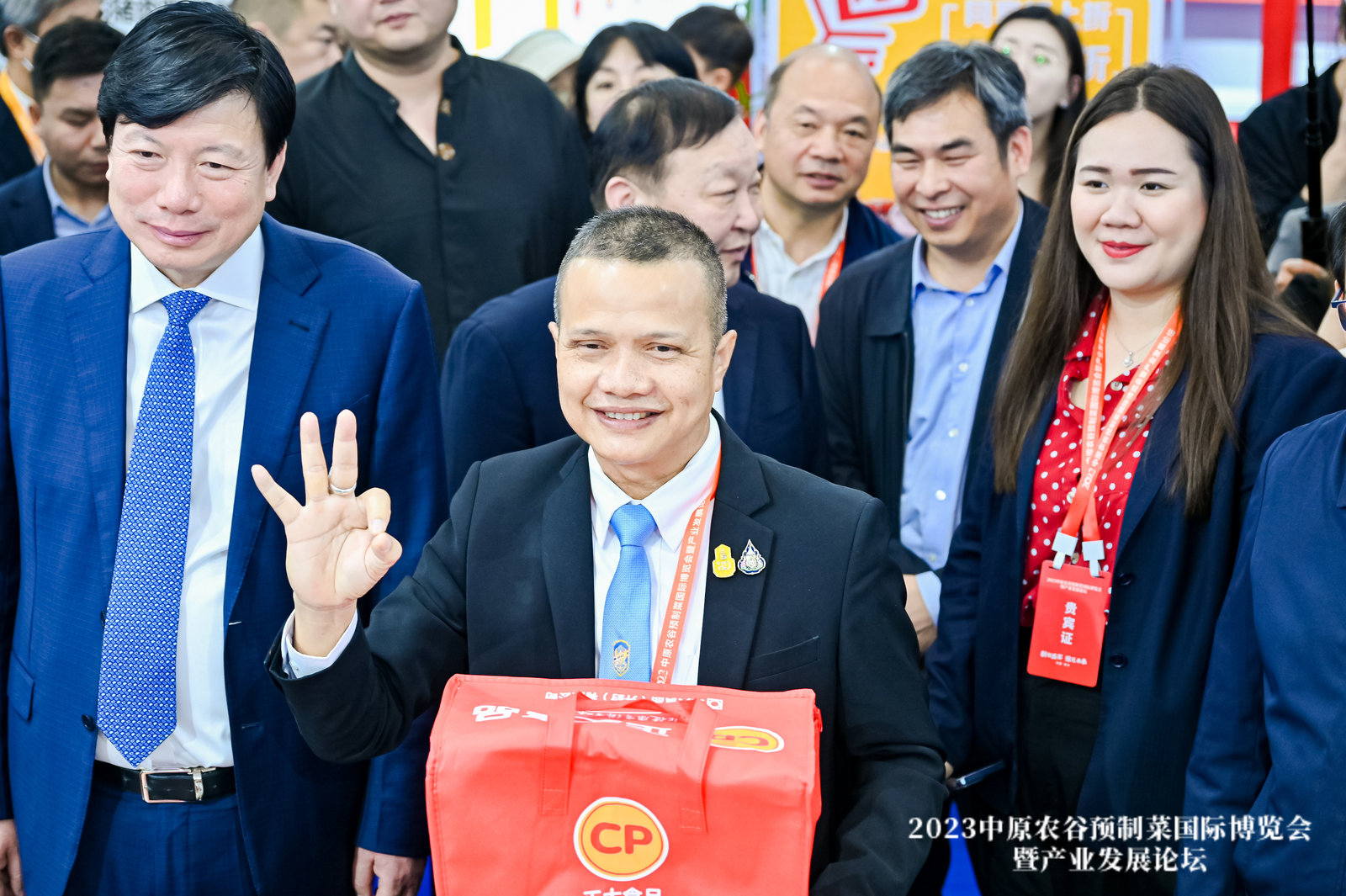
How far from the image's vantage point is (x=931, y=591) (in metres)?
2.87

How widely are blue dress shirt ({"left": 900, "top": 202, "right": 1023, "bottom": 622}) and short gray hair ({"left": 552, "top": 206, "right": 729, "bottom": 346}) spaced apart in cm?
129

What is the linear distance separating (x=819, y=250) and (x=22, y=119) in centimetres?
281

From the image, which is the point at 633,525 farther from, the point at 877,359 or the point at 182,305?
the point at 877,359

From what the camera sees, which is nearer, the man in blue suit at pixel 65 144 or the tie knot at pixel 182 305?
the tie knot at pixel 182 305

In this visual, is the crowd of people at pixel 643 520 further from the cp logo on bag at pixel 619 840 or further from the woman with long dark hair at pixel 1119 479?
the cp logo on bag at pixel 619 840

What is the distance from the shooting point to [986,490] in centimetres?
255

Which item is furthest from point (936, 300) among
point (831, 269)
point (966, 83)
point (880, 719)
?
point (880, 719)

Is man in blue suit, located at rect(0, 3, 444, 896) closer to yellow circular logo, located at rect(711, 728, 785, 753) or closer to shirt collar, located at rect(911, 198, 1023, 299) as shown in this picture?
yellow circular logo, located at rect(711, 728, 785, 753)

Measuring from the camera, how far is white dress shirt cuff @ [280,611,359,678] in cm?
167

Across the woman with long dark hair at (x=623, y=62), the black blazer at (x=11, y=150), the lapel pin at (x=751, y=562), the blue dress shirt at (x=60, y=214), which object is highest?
the woman with long dark hair at (x=623, y=62)

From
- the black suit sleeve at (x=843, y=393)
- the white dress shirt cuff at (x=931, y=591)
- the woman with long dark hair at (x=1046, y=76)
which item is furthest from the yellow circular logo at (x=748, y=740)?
the woman with long dark hair at (x=1046, y=76)

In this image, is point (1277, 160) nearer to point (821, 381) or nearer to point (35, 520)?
point (821, 381)

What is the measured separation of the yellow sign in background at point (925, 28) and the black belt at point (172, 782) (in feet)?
Result: 13.0

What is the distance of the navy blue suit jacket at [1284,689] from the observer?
1.69 metres
